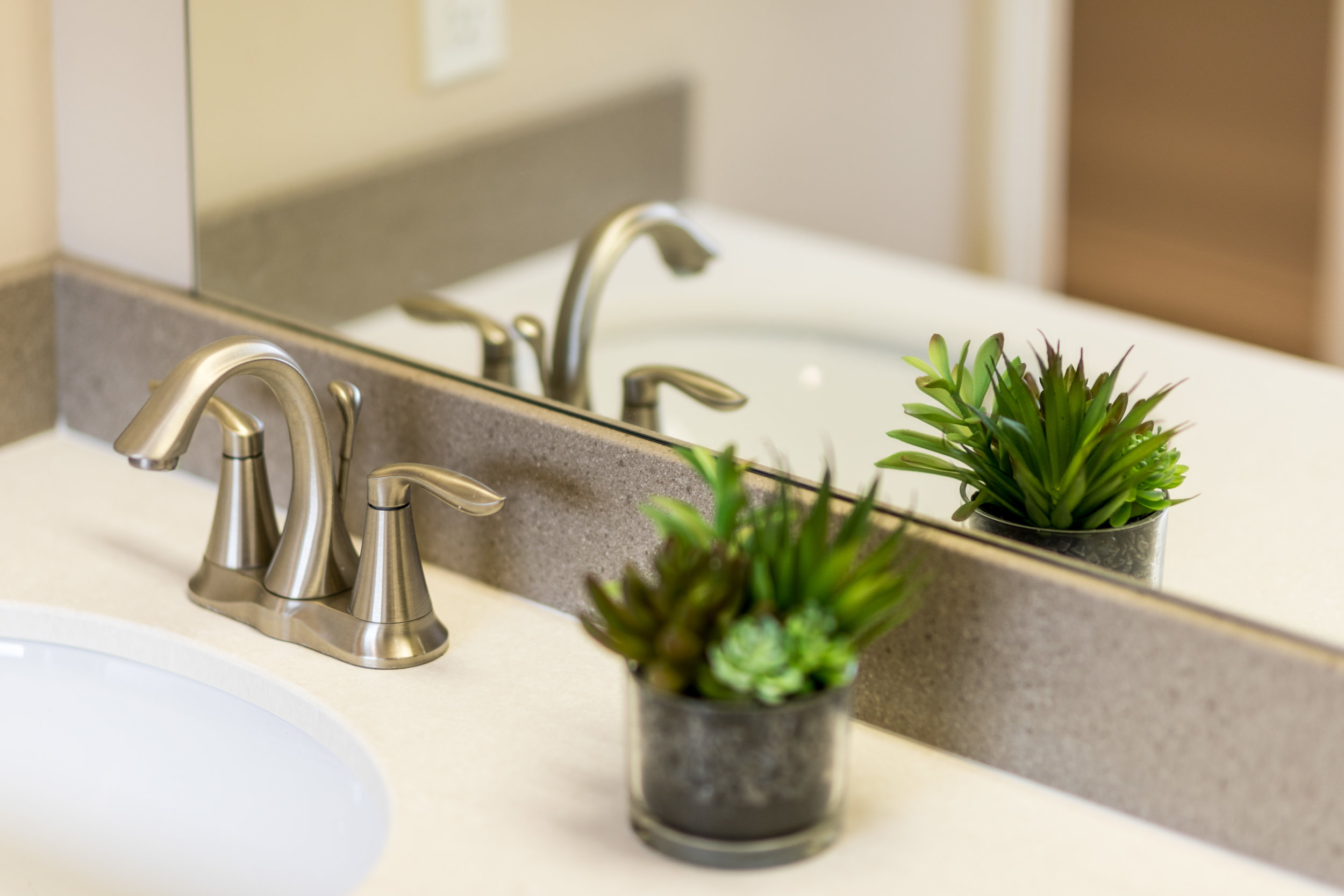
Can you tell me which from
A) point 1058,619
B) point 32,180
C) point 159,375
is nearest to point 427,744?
point 1058,619

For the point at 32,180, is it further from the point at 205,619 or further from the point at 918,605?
the point at 918,605

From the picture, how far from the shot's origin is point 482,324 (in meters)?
0.99

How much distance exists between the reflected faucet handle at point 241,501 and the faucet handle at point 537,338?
0.58ft

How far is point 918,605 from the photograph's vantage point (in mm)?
749

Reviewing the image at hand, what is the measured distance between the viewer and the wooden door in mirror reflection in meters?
0.69

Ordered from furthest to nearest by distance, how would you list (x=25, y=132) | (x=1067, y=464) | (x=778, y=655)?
1. (x=25, y=132)
2. (x=1067, y=464)
3. (x=778, y=655)

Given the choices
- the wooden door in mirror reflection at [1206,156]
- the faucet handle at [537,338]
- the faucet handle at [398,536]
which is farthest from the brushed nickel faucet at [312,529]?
the wooden door in mirror reflection at [1206,156]

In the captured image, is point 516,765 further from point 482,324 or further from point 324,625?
point 482,324

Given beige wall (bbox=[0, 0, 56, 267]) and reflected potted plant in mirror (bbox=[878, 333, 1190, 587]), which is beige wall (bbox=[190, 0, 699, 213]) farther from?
reflected potted plant in mirror (bbox=[878, 333, 1190, 587])

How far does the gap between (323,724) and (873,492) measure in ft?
1.08

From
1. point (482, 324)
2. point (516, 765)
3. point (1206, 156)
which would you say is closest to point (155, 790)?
point (516, 765)

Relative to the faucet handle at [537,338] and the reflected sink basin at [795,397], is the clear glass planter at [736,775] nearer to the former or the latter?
the reflected sink basin at [795,397]

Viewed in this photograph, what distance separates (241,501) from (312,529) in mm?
66

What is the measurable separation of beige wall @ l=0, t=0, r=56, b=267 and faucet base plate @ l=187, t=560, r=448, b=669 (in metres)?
0.37
